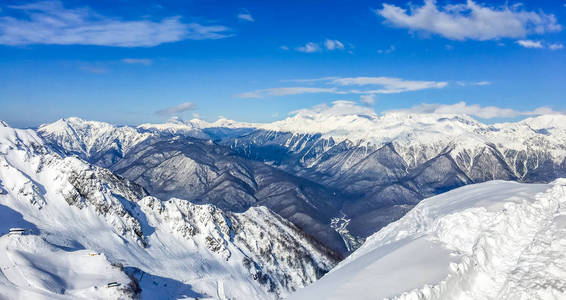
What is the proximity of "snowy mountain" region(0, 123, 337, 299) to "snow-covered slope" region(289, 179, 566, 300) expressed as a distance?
46.6 metres

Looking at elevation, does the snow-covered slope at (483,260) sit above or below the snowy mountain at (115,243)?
above

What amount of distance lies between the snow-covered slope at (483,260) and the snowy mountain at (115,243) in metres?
46.6

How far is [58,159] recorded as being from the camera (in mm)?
129625

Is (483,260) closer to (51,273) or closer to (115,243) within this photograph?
(51,273)

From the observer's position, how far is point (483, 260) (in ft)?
119

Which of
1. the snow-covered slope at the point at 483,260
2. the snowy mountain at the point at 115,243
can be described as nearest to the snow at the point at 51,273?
the snowy mountain at the point at 115,243

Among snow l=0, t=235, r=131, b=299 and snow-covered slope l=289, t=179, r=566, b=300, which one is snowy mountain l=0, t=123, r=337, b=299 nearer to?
snow l=0, t=235, r=131, b=299

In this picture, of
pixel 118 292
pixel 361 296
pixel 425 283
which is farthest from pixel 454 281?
pixel 118 292

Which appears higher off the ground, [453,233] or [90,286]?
[453,233]

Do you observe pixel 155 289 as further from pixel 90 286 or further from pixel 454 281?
pixel 454 281

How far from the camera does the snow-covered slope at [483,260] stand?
103 feet

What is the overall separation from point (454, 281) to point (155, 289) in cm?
8075

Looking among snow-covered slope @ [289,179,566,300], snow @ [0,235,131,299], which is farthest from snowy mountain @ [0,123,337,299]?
snow-covered slope @ [289,179,566,300]

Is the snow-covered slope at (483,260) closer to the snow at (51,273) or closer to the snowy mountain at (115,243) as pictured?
the snow at (51,273)
